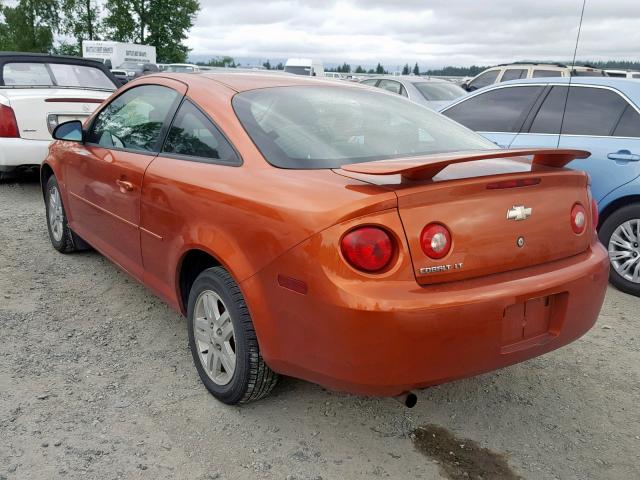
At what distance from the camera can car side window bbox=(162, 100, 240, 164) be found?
9.22 ft

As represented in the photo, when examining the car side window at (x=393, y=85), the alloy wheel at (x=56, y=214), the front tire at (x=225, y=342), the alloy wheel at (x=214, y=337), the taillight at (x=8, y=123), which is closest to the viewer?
the front tire at (x=225, y=342)

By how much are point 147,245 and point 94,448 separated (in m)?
1.14

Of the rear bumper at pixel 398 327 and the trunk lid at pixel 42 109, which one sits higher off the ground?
the trunk lid at pixel 42 109

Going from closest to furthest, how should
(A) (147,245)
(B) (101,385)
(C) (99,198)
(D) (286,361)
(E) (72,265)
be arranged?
1. (D) (286,361)
2. (B) (101,385)
3. (A) (147,245)
4. (C) (99,198)
5. (E) (72,265)

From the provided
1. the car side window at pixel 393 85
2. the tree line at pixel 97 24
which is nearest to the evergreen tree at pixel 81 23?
the tree line at pixel 97 24

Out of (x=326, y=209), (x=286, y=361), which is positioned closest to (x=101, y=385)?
(x=286, y=361)

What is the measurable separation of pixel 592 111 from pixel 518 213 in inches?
122

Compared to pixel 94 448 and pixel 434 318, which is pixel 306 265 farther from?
pixel 94 448

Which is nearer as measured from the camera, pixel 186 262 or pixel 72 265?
pixel 186 262

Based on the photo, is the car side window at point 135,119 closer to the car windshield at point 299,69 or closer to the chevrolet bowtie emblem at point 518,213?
the chevrolet bowtie emblem at point 518,213

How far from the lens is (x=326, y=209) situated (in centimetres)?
220

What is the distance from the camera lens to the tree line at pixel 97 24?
51406 mm

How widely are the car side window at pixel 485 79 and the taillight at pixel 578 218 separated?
15.1 meters

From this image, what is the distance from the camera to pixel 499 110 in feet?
18.3
